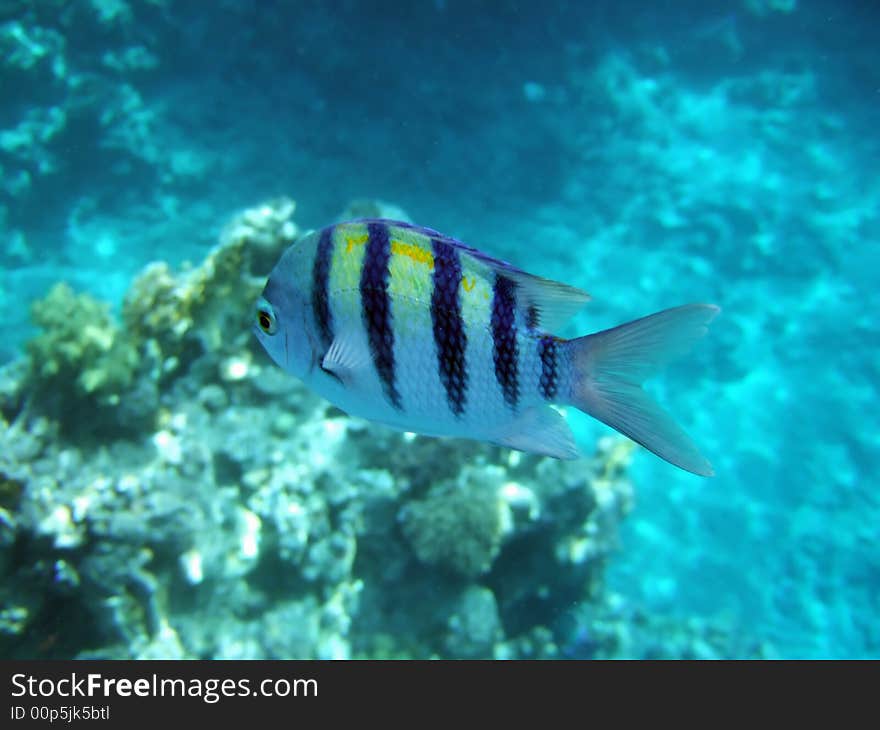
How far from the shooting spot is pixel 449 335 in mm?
1434

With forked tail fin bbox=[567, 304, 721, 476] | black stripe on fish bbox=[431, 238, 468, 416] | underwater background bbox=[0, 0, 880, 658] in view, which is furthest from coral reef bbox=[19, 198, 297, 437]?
forked tail fin bbox=[567, 304, 721, 476]

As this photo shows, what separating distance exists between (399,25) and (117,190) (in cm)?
767

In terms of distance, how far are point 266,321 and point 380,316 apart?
1.21 feet

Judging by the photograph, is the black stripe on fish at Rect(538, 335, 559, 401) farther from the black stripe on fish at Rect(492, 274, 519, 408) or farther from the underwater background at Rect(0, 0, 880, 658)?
the underwater background at Rect(0, 0, 880, 658)

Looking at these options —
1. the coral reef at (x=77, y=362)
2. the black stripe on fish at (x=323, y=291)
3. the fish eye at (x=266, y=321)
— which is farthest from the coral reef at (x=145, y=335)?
the black stripe on fish at (x=323, y=291)

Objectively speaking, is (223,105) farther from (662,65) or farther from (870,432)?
(870,432)

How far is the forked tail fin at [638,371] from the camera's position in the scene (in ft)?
4.43

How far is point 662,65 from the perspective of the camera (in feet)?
43.0

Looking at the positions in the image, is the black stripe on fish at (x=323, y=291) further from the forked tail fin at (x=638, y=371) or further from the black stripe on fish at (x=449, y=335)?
the forked tail fin at (x=638, y=371)

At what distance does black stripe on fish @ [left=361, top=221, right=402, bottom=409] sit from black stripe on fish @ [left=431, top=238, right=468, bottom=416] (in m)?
0.13

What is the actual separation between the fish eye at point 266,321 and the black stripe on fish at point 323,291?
0.48 feet

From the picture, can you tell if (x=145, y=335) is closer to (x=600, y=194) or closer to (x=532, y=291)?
(x=532, y=291)

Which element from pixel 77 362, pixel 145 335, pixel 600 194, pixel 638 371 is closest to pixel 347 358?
Result: pixel 638 371
